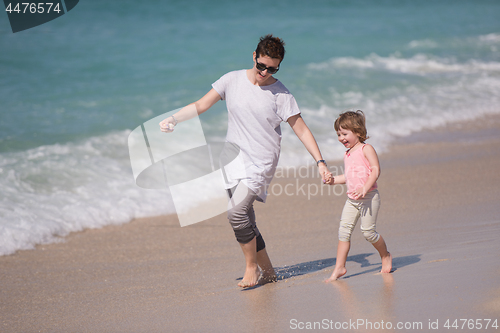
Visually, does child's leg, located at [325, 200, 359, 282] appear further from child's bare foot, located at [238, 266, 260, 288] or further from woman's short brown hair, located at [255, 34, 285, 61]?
woman's short brown hair, located at [255, 34, 285, 61]

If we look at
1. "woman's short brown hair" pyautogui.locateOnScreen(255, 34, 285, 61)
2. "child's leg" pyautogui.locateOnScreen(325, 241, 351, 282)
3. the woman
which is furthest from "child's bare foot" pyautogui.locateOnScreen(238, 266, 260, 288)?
"woman's short brown hair" pyautogui.locateOnScreen(255, 34, 285, 61)

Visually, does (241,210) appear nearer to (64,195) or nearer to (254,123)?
(254,123)

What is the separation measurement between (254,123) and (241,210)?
0.60 metres

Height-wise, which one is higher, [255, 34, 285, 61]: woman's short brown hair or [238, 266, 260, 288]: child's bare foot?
[255, 34, 285, 61]: woman's short brown hair

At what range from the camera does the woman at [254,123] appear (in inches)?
125

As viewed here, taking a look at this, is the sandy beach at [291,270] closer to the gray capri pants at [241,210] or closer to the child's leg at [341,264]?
the child's leg at [341,264]

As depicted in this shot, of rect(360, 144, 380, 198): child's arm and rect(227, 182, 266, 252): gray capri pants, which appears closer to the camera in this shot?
rect(360, 144, 380, 198): child's arm

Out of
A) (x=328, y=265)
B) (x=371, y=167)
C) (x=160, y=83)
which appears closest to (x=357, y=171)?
(x=371, y=167)

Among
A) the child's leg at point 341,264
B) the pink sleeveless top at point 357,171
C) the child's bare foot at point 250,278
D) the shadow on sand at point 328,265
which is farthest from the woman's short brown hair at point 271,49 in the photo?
the shadow on sand at point 328,265

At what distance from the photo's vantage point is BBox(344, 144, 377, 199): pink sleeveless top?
129 inches

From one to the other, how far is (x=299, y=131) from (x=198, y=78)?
1106 centimetres

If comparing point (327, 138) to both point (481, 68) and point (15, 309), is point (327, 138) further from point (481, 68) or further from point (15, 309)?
point (481, 68)

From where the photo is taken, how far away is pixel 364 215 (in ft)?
10.9

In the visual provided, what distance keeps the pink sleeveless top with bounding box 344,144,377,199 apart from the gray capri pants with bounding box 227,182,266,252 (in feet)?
2.17
